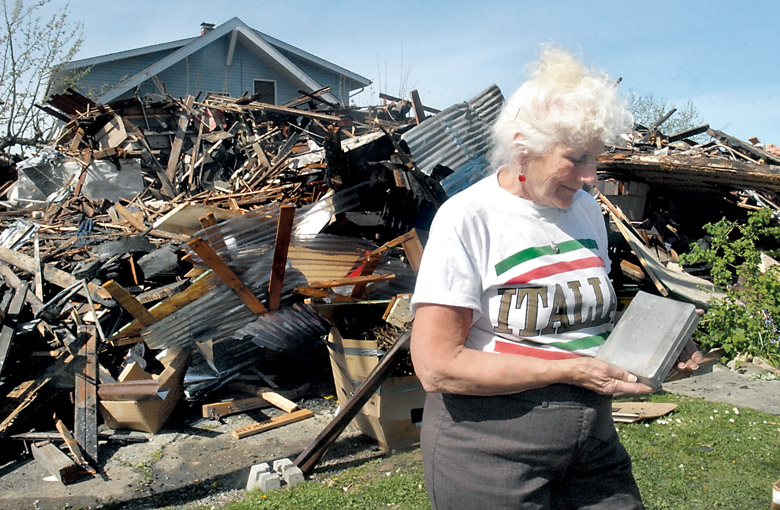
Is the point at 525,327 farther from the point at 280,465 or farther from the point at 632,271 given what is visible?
the point at 632,271

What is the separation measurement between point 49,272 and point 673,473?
6.27 metres

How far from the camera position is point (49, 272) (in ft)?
22.1

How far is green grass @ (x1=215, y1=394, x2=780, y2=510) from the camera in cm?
364

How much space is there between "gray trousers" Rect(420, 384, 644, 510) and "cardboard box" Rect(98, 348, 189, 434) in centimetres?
396

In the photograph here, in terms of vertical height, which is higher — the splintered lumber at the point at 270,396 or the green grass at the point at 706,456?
the green grass at the point at 706,456

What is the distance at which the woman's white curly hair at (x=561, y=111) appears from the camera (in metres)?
1.60

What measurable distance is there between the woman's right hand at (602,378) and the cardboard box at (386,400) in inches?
115

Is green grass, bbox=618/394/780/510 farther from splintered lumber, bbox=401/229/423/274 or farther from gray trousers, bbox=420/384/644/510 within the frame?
gray trousers, bbox=420/384/644/510

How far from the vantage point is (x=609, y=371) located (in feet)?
5.02

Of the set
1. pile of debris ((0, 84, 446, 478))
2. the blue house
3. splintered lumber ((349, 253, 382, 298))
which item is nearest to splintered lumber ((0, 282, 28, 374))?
pile of debris ((0, 84, 446, 478))

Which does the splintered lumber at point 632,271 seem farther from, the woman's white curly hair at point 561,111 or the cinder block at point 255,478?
the woman's white curly hair at point 561,111

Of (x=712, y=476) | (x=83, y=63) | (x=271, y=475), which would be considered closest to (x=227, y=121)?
(x=83, y=63)

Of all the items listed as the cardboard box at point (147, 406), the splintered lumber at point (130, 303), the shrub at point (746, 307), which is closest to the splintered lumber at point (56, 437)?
the cardboard box at point (147, 406)

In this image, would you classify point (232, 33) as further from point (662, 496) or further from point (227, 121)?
point (662, 496)
